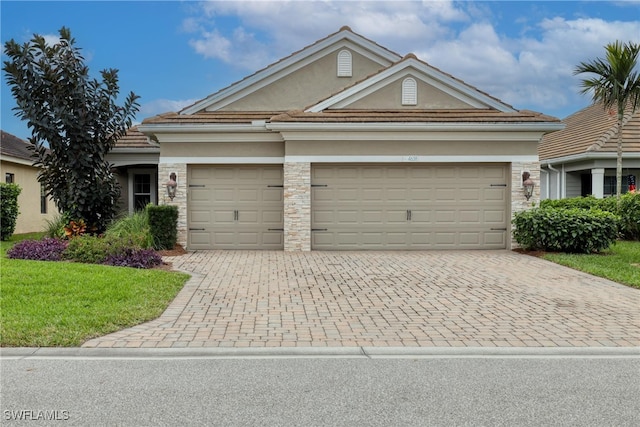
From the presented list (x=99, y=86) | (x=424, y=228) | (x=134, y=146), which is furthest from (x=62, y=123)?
(x=424, y=228)

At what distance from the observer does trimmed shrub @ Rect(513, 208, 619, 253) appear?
564 inches

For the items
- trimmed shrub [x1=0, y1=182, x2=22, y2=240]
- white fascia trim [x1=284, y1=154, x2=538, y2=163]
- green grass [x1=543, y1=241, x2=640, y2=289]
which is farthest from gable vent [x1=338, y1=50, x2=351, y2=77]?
trimmed shrub [x1=0, y1=182, x2=22, y2=240]

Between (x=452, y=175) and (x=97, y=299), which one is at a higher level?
(x=452, y=175)

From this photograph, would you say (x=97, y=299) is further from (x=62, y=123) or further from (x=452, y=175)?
(x=452, y=175)

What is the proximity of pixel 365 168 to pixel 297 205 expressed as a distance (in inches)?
87.0

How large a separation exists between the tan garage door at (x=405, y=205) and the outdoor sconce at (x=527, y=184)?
53 centimetres

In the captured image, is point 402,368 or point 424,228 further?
point 424,228

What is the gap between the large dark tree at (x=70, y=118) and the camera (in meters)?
14.5

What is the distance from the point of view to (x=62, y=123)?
48.4 feet

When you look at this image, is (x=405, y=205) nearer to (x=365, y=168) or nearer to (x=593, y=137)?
(x=365, y=168)

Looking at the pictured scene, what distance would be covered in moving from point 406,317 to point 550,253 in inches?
329

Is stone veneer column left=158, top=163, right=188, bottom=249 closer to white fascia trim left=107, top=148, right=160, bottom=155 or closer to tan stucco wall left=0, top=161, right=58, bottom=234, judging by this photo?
white fascia trim left=107, top=148, right=160, bottom=155

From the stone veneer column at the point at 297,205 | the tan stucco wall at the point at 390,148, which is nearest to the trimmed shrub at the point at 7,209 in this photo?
the stone veneer column at the point at 297,205

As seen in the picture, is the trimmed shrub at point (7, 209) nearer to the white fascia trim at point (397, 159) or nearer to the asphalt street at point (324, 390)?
the white fascia trim at point (397, 159)
